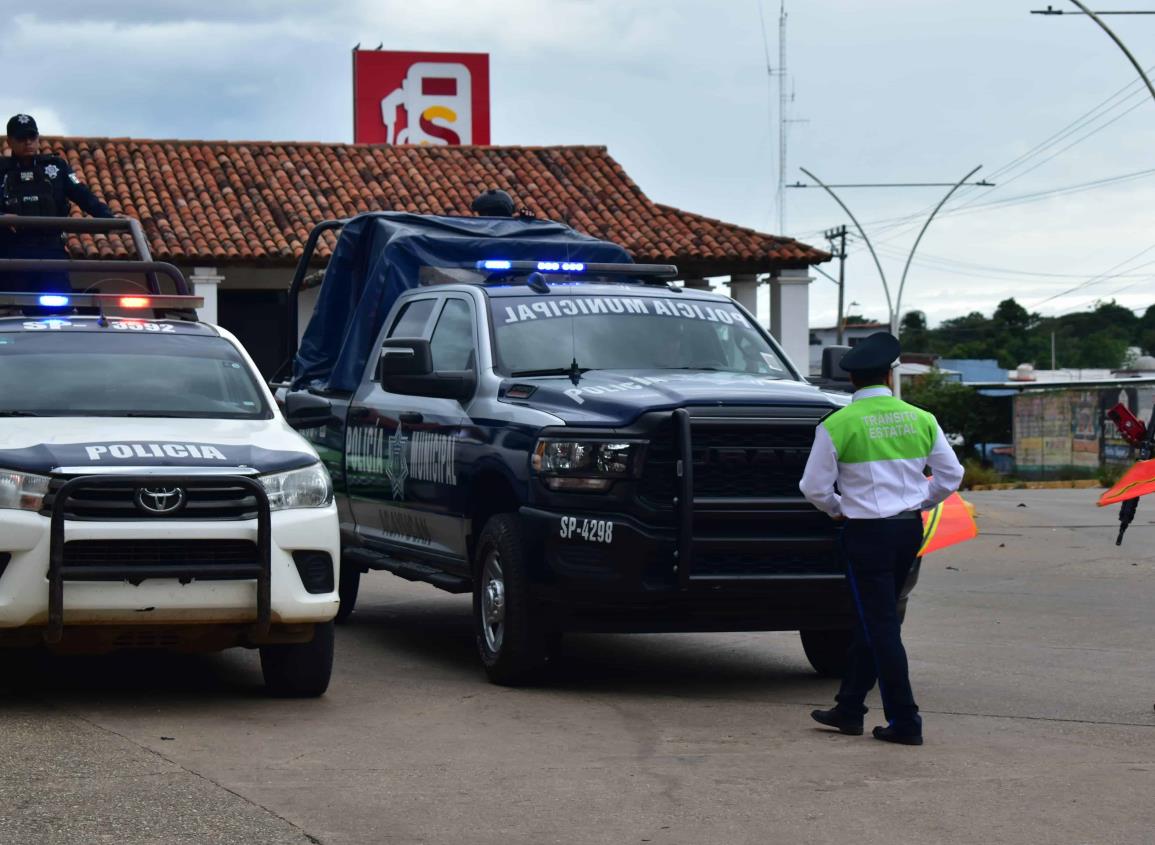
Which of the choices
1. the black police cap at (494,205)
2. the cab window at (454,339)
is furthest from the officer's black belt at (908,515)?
the black police cap at (494,205)

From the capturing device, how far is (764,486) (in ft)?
27.5

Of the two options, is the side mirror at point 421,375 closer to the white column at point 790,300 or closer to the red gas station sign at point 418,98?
the white column at point 790,300

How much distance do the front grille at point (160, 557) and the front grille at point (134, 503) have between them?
0.36ft

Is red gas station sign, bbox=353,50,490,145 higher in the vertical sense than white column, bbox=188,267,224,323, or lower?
higher

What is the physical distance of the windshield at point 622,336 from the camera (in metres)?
9.65

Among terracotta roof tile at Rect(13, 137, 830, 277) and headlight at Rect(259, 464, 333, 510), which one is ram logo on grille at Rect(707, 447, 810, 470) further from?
terracotta roof tile at Rect(13, 137, 830, 277)

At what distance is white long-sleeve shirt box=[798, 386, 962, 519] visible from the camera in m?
7.41

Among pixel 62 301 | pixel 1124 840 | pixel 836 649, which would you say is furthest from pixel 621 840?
pixel 62 301

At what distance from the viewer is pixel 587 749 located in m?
7.20

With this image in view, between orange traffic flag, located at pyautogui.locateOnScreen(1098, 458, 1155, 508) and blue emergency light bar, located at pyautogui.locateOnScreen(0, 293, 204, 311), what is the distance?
5073 millimetres

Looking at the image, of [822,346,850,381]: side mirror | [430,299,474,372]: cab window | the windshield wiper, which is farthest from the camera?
[430,299,474,372]: cab window

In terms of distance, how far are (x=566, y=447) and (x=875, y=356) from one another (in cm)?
159

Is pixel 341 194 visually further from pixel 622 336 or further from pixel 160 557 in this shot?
pixel 160 557

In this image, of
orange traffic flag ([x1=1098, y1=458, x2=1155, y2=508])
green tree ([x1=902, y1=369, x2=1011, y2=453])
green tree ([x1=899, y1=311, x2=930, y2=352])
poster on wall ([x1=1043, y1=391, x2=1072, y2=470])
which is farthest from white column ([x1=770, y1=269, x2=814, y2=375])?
green tree ([x1=899, y1=311, x2=930, y2=352])
